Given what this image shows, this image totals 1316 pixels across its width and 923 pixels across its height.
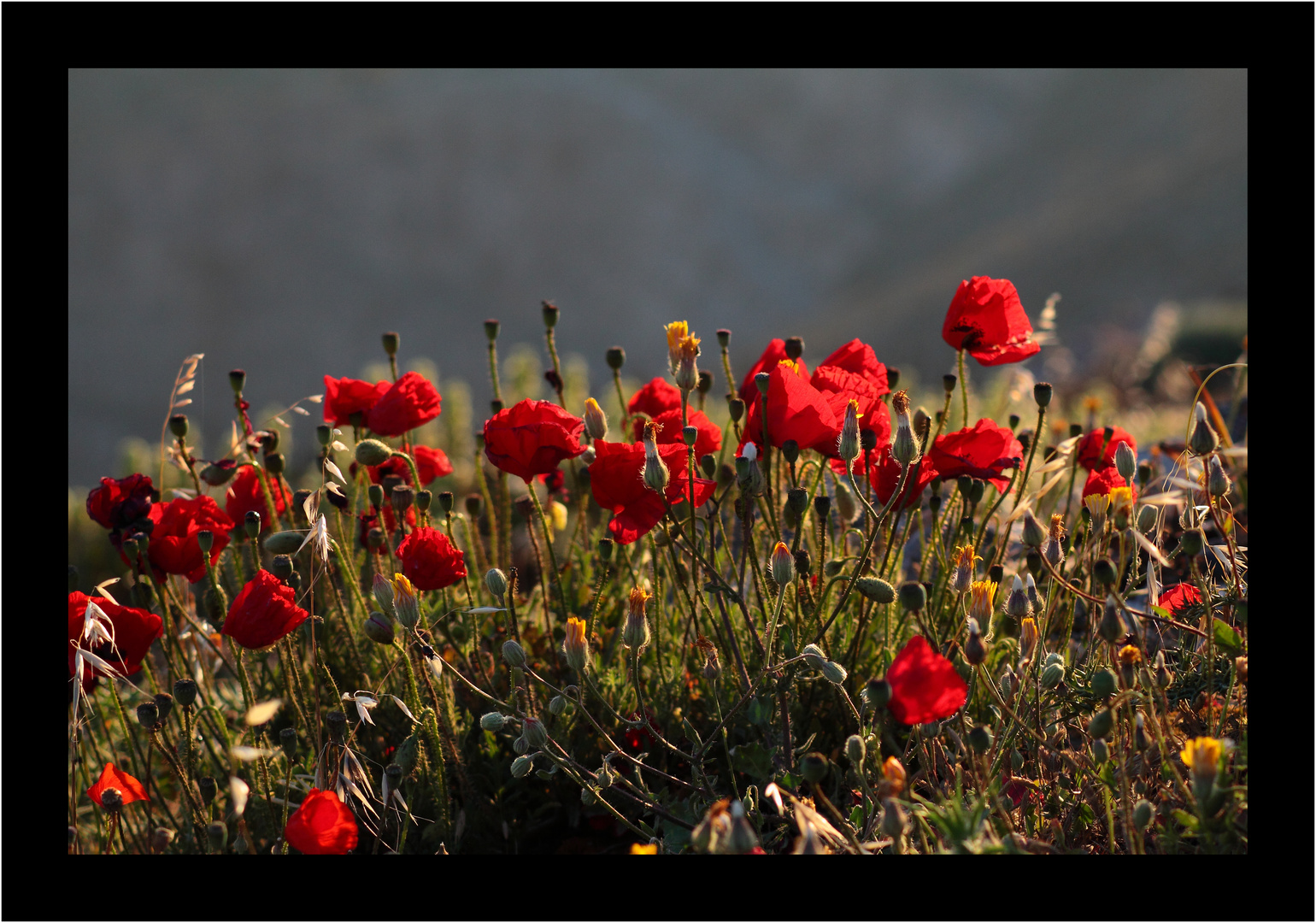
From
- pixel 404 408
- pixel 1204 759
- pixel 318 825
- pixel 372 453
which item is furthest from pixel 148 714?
pixel 1204 759

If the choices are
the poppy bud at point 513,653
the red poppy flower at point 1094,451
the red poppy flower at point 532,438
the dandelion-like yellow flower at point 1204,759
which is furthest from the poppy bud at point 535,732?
the red poppy flower at point 1094,451

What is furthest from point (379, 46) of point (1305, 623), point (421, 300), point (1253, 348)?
point (421, 300)

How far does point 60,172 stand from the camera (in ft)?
3.77

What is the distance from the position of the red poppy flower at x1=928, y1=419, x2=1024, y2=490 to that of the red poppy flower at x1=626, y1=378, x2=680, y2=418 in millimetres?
466

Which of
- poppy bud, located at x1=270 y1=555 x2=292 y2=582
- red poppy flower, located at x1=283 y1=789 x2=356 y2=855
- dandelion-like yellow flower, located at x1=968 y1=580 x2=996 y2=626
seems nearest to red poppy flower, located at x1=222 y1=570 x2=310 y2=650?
poppy bud, located at x1=270 y1=555 x2=292 y2=582

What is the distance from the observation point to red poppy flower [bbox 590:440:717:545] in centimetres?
108

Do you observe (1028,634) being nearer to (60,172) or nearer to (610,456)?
(610,456)

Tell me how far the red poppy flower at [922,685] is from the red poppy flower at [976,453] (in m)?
0.40

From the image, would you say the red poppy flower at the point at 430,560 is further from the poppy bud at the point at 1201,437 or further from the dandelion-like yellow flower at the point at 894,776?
the poppy bud at the point at 1201,437

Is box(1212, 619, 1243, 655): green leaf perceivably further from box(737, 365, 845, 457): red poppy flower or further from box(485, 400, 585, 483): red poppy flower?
box(485, 400, 585, 483): red poppy flower

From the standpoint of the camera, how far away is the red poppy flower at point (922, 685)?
2.64 ft

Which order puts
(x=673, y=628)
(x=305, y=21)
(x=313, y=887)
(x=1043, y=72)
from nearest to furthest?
(x=313, y=887), (x=305, y=21), (x=673, y=628), (x=1043, y=72)

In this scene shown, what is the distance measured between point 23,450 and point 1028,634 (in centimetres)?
122

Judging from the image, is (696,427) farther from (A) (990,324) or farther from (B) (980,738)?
(B) (980,738)
